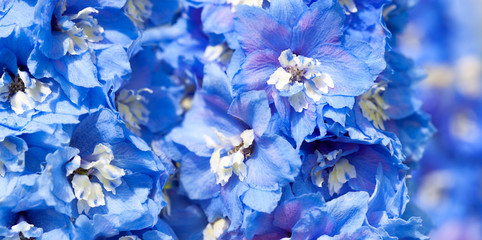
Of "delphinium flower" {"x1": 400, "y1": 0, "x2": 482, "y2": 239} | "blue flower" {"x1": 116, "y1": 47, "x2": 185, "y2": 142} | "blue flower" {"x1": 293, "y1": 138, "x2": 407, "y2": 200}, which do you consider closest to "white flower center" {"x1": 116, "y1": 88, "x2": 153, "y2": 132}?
"blue flower" {"x1": 116, "y1": 47, "x2": 185, "y2": 142}

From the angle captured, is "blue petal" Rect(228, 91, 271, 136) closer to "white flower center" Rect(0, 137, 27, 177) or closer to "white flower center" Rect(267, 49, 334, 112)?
"white flower center" Rect(267, 49, 334, 112)

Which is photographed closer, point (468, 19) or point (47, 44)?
point (47, 44)

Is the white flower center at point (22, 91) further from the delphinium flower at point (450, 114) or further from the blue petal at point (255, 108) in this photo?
the delphinium flower at point (450, 114)

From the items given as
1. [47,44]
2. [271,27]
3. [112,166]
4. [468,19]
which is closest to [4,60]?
[47,44]

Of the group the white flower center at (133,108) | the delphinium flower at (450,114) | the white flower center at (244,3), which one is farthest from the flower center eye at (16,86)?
the delphinium flower at (450,114)

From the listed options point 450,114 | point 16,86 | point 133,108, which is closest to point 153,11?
point 133,108

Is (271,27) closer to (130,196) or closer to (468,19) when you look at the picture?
(130,196)
